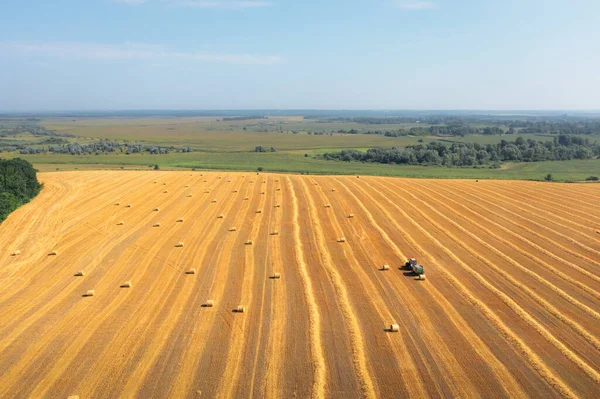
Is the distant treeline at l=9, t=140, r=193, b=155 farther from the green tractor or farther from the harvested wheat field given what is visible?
the green tractor

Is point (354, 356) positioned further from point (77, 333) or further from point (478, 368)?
point (77, 333)

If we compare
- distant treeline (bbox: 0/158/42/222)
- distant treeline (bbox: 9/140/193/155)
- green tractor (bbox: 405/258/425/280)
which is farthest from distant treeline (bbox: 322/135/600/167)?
green tractor (bbox: 405/258/425/280)

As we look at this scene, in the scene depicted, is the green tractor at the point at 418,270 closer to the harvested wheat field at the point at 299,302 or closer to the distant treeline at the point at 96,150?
the harvested wheat field at the point at 299,302

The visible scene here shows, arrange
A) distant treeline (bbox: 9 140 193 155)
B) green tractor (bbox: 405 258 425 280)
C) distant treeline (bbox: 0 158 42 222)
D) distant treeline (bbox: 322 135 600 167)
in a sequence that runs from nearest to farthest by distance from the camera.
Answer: green tractor (bbox: 405 258 425 280) < distant treeline (bbox: 0 158 42 222) < distant treeline (bbox: 322 135 600 167) < distant treeline (bbox: 9 140 193 155)

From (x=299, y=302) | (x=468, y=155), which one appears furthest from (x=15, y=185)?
(x=468, y=155)

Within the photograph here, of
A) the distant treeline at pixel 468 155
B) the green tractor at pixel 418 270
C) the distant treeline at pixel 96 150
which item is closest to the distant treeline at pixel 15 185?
the green tractor at pixel 418 270
